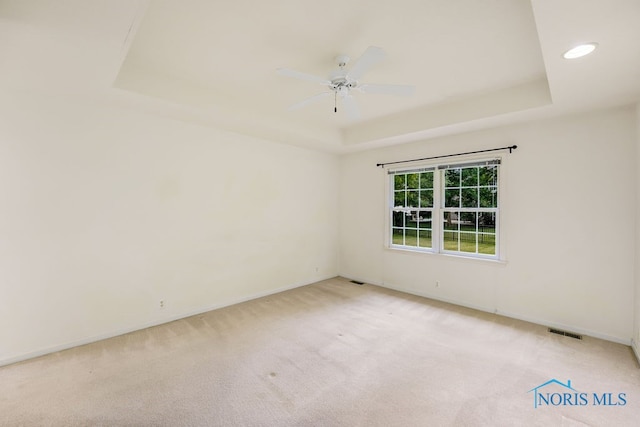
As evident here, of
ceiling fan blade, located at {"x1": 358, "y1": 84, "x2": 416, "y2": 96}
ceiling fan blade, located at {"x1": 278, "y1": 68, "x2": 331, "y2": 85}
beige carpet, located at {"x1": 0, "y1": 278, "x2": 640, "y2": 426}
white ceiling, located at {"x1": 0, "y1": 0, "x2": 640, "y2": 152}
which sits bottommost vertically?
beige carpet, located at {"x1": 0, "y1": 278, "x2": 640, "y2": 426}

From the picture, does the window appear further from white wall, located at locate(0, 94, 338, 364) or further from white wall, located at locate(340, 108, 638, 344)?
white wall, located at locate(0, 94, 338, 364)

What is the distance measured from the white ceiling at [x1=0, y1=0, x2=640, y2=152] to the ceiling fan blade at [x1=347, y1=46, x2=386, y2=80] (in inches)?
10.2

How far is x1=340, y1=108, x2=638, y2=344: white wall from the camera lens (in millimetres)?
2988

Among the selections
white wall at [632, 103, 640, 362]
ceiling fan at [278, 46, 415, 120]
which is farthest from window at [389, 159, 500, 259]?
ceiling fan at [278, 46, 415, 120]

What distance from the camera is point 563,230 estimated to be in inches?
130

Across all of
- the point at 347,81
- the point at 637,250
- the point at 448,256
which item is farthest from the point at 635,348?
the point at 347,81

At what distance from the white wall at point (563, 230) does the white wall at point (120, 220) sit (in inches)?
115

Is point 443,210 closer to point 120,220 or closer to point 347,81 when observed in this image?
point 347,81

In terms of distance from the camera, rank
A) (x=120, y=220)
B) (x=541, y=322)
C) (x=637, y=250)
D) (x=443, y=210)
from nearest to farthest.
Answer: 1. (x=637, y=250)
2. (x=120, y=220)
3. (x=541, y=322)
4. (x=443, y=210)

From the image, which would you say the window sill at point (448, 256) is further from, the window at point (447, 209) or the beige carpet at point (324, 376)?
the beige carpet at point (324, 376)

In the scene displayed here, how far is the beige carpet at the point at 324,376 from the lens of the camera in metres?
1.93

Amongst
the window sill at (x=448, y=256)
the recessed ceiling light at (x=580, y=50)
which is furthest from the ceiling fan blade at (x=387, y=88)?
the window sill at (x=448, y=256)

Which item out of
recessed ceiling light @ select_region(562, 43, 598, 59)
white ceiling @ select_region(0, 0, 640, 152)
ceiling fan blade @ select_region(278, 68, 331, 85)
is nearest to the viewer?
white ceiling @ select_region(0, 0, 640, 152)

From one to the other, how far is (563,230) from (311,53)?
338 centimetres
